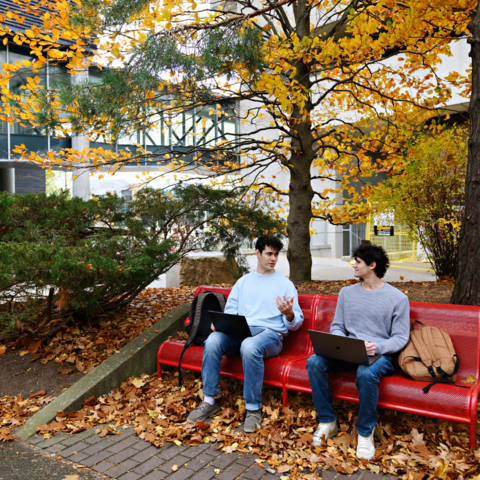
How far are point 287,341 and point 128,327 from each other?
7.63ft

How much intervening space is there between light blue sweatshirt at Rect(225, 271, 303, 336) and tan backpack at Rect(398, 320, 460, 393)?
0.96 metres

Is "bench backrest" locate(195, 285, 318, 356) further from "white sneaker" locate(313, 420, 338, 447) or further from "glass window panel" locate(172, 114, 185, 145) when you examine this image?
"glass window panel" locate(172, 114, 185, 145)

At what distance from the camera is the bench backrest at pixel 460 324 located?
3.43 metres

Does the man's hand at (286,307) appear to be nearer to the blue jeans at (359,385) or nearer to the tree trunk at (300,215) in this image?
the blue jeans at (359,385)

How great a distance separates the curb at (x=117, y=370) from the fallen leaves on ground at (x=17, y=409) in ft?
0.41

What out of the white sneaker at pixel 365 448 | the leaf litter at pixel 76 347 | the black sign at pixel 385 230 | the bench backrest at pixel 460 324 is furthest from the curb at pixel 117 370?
the black sign at pixel 385 230

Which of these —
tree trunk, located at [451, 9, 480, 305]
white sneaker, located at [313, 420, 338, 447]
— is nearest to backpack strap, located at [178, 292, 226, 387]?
white sneaker, located at [313, 420, 338, 447]

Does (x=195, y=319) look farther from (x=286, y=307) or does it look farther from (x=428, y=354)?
(x=428, y=354)

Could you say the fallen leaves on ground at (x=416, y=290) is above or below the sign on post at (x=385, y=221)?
below

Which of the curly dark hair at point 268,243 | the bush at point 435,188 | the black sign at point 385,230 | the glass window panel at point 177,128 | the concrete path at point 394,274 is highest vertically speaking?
the glass window panel at point 177,128

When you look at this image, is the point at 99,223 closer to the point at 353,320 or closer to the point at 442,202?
the point at 353,320

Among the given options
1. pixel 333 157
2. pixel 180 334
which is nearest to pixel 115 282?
pixel 180 334

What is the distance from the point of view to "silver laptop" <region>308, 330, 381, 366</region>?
3209mm

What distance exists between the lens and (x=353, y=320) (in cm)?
365
